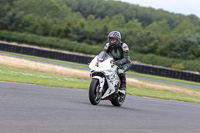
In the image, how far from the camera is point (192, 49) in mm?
56969

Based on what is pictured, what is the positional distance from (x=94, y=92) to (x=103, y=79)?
37 centimetres

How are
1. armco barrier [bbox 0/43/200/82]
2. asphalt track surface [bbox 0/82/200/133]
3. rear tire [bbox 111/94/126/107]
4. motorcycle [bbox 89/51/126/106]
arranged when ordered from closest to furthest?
asphalt track surface [bbox 0/82/200/133] < motorcycle [bbox 89/51/126/106] < rear tire [bbox 111/94/126/107] < armco barrier [bbox 0/43/200/82]

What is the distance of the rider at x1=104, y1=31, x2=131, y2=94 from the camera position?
9453mm

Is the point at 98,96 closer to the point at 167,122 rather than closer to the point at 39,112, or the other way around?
the point at 167,122

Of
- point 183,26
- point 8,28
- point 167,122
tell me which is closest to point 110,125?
point 167,122

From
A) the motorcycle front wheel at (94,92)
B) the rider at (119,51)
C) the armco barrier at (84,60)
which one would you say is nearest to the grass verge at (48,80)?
the rider at (119,51)

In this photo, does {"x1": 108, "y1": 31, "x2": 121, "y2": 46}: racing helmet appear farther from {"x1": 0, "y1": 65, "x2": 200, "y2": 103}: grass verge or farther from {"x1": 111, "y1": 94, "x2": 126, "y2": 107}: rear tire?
{"x1": 0, "y1": 65, "x2": 200, "y2": 103}: grass verge

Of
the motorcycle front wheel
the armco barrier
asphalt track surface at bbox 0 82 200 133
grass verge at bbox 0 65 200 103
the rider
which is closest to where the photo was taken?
asphalt track surface at bbox 0 82 200 133

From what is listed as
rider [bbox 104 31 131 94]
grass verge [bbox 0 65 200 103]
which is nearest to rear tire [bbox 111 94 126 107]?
rider [bbox 104 31 131 94]

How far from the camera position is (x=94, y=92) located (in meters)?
8.77

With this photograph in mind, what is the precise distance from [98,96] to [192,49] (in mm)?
49842

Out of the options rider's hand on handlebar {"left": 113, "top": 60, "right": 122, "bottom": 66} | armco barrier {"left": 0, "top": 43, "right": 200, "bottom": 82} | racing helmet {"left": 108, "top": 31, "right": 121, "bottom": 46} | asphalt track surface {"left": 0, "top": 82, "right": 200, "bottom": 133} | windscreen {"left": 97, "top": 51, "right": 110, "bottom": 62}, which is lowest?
armco barrier {"left": 0, "top": 43, "right": 200, "bottom": 82}

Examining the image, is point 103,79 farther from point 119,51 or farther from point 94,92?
point 119,51

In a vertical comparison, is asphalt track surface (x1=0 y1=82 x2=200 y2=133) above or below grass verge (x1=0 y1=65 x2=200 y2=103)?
above
